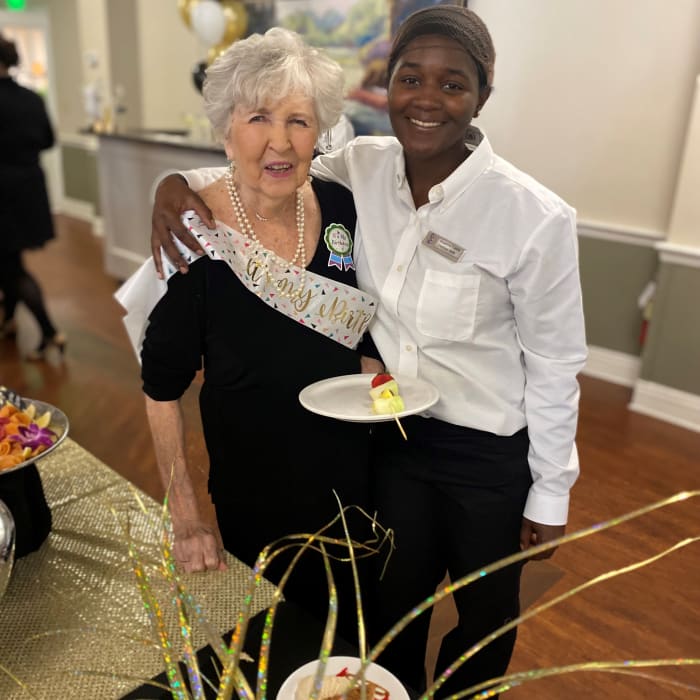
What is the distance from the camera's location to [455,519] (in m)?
1.19

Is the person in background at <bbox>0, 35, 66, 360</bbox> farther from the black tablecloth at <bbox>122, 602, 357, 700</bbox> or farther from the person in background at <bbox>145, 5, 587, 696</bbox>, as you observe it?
the black tablecloth at <bbox>122, 602, 357, 700</bbox>

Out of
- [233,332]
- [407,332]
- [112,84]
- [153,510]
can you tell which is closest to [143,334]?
[233,332]

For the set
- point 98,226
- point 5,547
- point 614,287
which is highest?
point 5,547

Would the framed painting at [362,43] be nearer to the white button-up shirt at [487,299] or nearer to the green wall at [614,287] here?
the green wall at [614,287]

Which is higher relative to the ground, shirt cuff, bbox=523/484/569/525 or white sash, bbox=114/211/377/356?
white sash, bbox=114/211/377/356

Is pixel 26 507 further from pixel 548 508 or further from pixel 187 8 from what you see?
pixel 187 8

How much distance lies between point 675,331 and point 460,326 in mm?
2540

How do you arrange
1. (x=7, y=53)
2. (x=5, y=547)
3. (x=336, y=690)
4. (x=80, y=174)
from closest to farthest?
1. (x=336, y=690)
2. (x=5, y=547)
3. (x=7, y=53)
4. (x=80, y=174)

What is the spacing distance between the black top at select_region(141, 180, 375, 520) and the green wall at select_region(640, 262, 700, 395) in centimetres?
251

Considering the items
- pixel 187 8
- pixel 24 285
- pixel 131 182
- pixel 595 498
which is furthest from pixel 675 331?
pixel 187 8

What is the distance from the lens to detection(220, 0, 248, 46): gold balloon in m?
5.08

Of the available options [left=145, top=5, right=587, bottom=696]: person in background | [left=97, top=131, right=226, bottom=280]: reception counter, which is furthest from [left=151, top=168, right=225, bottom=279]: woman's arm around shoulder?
[left=97, top=131, right=226, bottom=280]: reception counter

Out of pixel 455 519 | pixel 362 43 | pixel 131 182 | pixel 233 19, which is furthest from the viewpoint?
pixel 233 19

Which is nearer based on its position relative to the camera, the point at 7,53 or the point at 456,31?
the point at 456,31
